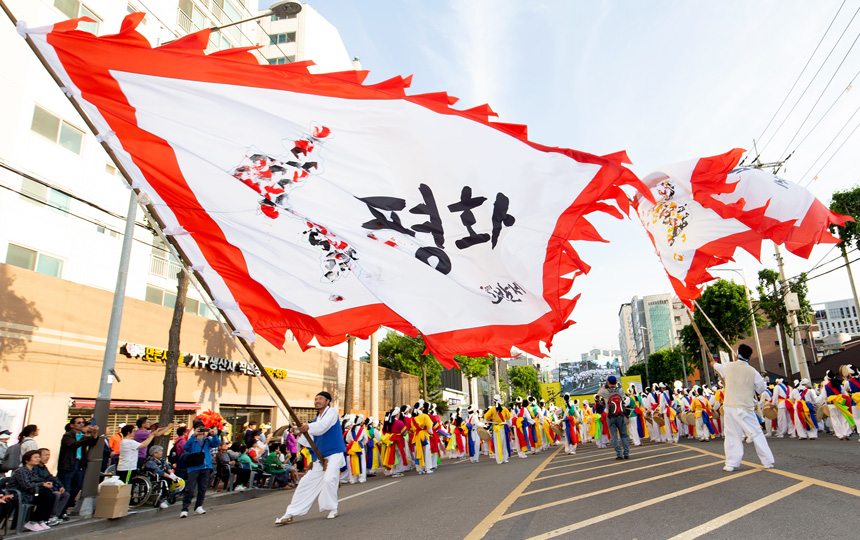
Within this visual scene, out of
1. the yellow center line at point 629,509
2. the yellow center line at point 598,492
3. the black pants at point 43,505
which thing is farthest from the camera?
the black pants at point 43,505

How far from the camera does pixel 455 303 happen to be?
5.85m

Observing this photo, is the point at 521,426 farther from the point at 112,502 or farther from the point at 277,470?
the point at 112,502

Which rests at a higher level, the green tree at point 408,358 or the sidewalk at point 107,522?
the green tree at point 408,358

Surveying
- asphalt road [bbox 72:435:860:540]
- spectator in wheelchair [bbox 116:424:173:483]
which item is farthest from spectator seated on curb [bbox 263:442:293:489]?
spectator in wheelchair [bbox 116:424:173:483]

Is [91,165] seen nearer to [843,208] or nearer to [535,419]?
[535,419]

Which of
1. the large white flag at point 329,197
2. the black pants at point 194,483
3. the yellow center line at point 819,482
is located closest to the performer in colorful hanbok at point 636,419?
the yellow center line at point 819,482

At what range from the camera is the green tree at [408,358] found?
4428 centimetres

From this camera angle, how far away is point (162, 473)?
439 inches

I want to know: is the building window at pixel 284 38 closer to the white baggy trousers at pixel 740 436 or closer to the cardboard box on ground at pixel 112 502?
the cardboard box on ground at pixel 112 502

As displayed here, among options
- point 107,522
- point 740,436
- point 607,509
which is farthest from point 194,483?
point 740,436

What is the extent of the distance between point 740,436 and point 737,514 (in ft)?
12.4

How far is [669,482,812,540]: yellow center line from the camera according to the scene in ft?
14.6

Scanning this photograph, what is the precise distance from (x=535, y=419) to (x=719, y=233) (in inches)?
498

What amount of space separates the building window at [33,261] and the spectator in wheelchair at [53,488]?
9084 millimetres
